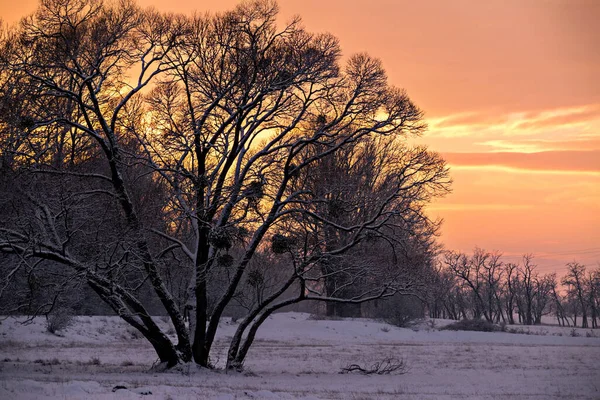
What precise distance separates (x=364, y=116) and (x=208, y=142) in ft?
16.4

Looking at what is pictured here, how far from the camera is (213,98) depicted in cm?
1897

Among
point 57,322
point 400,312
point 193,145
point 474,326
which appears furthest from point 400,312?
point 193,145

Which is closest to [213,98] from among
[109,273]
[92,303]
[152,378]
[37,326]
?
[109,273]

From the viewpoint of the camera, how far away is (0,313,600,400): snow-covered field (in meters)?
14.6

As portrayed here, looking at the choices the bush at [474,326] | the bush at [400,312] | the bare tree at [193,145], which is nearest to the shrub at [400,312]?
the bush at [400,312]

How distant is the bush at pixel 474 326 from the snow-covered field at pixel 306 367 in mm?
5074

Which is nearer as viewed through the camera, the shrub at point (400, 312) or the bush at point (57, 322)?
the bush at point (57, 322)

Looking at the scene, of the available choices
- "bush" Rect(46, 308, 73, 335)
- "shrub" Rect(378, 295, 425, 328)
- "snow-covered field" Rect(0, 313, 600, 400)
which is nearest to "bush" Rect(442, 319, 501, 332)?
"shrub" Rect(378, 295, 425, 328)

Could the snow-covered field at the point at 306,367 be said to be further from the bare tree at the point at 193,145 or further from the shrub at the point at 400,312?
the shrub at the point at 400,312

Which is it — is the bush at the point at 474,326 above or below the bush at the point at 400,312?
below

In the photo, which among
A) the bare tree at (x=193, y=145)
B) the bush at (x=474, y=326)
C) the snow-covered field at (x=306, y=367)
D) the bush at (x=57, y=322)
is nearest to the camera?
the snow-covered field at (x=306, y=367)

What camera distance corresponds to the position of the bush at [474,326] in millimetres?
47534

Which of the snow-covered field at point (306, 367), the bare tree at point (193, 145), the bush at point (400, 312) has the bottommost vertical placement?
the snow-covered field at point (306, 367)

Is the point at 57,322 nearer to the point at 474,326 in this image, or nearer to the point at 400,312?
the point at 400,312
